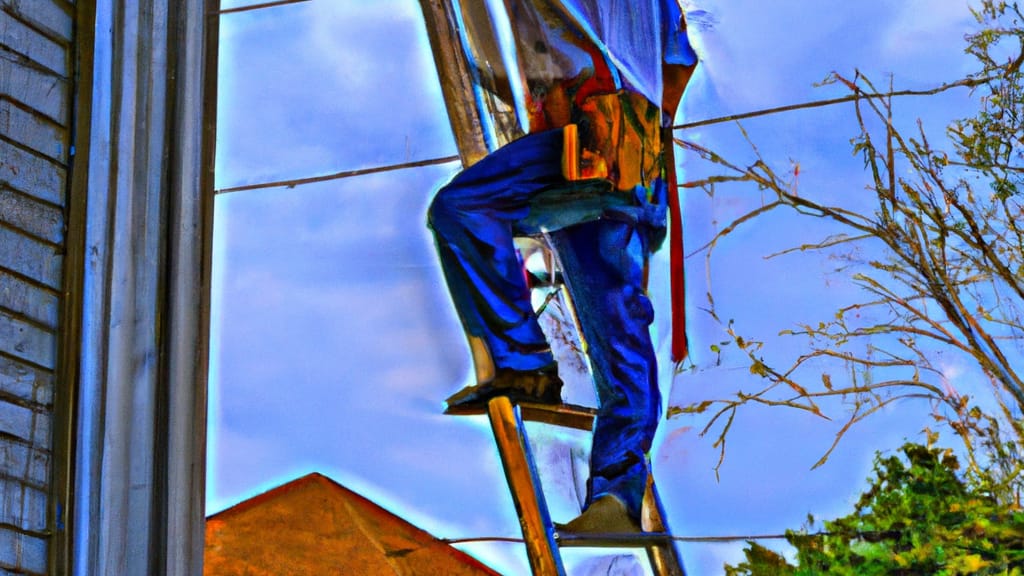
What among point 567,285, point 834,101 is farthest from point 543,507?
point 834,101

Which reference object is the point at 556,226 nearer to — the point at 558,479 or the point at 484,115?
the point at 484,115

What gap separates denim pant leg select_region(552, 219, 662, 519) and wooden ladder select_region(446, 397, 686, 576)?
0.17 ft

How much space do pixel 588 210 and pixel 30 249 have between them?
127 centimetres

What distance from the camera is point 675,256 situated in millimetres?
3672

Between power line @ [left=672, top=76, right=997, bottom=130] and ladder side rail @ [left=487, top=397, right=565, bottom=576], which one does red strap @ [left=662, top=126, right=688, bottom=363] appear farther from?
ladder side rail @ [left=487, top=397, right=565, bottom=576]

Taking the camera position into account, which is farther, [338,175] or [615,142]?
[338,175]

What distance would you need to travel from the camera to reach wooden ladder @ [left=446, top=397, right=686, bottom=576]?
3.49 m

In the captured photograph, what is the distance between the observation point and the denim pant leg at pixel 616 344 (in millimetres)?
3553

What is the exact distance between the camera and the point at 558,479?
360cm

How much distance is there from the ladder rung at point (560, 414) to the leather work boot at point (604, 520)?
185mm

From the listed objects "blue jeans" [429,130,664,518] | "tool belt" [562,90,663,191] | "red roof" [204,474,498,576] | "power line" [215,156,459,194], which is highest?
"power line" [215,156,459,194]


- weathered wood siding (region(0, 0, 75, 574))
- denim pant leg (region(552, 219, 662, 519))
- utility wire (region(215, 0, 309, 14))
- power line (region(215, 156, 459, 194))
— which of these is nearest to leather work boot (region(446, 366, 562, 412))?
denim pant leg (region(552, 219, 662, 519))

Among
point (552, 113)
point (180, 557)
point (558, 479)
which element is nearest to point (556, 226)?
point (552, 113)

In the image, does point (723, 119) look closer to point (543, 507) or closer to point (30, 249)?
point (543, 507)
